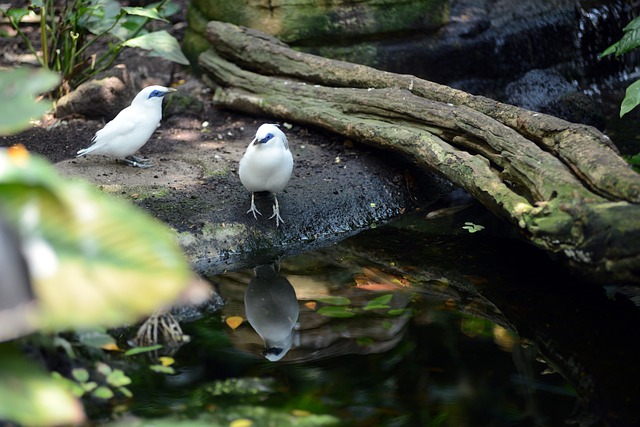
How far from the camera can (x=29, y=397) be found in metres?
1.94

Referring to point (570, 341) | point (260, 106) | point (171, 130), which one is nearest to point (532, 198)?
point (570, 341)

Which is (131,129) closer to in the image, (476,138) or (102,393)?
(476,138)

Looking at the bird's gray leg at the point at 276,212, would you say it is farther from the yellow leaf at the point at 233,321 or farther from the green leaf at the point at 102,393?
the green leaf at the point at 102,393

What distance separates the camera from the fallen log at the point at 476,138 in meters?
3.47

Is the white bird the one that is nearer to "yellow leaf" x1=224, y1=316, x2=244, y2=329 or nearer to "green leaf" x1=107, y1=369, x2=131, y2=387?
"yellow leaf" x1=224, y1=316, x2=244, y2=329

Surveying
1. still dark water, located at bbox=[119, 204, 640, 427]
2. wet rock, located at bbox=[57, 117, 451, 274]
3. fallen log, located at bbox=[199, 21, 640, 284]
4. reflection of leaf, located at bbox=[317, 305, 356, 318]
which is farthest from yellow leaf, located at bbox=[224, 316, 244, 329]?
fallen log, located at bbox=[199, 21, 640, 284]

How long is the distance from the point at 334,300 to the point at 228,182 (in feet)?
4.89

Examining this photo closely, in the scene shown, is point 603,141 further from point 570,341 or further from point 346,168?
point 346,168

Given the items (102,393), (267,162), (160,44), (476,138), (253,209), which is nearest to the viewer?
(102,393)

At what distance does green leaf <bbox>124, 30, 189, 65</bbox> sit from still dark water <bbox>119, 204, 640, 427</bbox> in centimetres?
205

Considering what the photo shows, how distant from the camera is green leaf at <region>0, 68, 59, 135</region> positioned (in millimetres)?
2223

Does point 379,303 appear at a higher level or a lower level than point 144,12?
lower

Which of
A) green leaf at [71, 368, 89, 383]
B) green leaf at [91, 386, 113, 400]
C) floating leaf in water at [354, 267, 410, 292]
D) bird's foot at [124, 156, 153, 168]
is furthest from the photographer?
bird's foot at [124, 156, 153, 168]

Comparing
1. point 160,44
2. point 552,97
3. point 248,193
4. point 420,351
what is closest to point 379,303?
point 420,351
